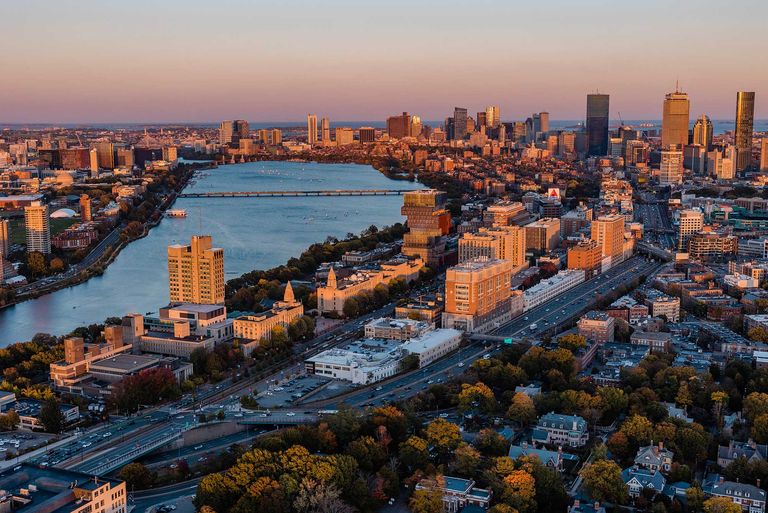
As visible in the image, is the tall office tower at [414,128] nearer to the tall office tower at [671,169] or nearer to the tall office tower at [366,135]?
the tall office tower at [366,135]

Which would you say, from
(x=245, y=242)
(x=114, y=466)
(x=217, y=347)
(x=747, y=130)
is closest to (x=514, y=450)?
(x=114, y=466)

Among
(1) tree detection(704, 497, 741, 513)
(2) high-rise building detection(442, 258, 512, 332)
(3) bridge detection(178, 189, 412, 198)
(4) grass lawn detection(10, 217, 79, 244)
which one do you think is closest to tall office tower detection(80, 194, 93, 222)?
(4) grass lawn detection(10, 217, 79, 244)

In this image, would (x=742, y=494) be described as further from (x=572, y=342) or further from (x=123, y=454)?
(x=123, y=454)

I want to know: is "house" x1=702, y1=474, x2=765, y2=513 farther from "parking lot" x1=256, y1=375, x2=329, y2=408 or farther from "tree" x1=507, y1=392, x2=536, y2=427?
"parking lot" x1=256, y1=375, x2=329, y2=408


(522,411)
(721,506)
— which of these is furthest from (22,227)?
(721,506)

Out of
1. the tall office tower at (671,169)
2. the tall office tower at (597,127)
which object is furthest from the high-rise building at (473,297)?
the tall office tower at (597,127)

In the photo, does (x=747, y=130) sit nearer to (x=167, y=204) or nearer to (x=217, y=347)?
(x=167, y=204)
